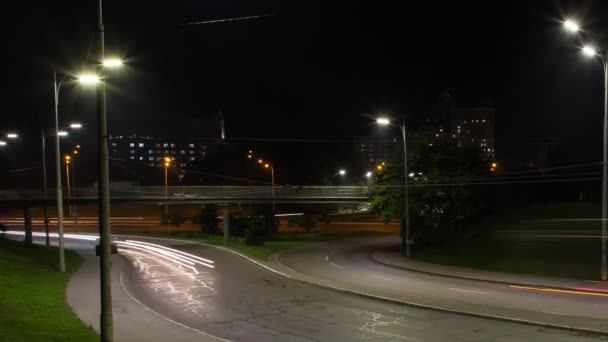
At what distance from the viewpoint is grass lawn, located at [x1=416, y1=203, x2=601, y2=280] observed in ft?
88.2

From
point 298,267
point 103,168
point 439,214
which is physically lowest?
point 298,267

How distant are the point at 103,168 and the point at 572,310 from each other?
14.8 metres

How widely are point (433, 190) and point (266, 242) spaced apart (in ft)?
71.0

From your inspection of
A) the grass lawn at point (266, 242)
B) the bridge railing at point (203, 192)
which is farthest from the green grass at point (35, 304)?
the bridge railing at point (203, 192)

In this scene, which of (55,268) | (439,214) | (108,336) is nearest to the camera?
(108,336)

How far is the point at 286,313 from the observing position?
1842 cm

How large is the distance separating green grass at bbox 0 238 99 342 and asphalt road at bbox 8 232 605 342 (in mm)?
2261

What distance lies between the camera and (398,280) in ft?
87.0

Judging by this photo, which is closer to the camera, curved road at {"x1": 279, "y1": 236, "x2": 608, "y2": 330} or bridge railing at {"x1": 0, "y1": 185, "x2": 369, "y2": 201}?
curved road at {"x1": 279, "y1": 236, "x2": 608, "y2": 330}

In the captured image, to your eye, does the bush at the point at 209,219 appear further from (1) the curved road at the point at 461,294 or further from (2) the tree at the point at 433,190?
(2) the tree at the point at 433,190

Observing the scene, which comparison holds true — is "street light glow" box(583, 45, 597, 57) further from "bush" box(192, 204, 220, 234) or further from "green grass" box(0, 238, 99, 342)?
"bush" box(192, 204, 220, 234)

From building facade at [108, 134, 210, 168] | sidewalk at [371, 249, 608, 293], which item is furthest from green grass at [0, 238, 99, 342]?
building facade at [108, 134, 210, 168]

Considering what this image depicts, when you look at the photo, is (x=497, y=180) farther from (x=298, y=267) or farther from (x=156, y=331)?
(x=156, y=331)

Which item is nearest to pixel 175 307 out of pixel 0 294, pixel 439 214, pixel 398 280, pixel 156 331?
pixel 156 331
